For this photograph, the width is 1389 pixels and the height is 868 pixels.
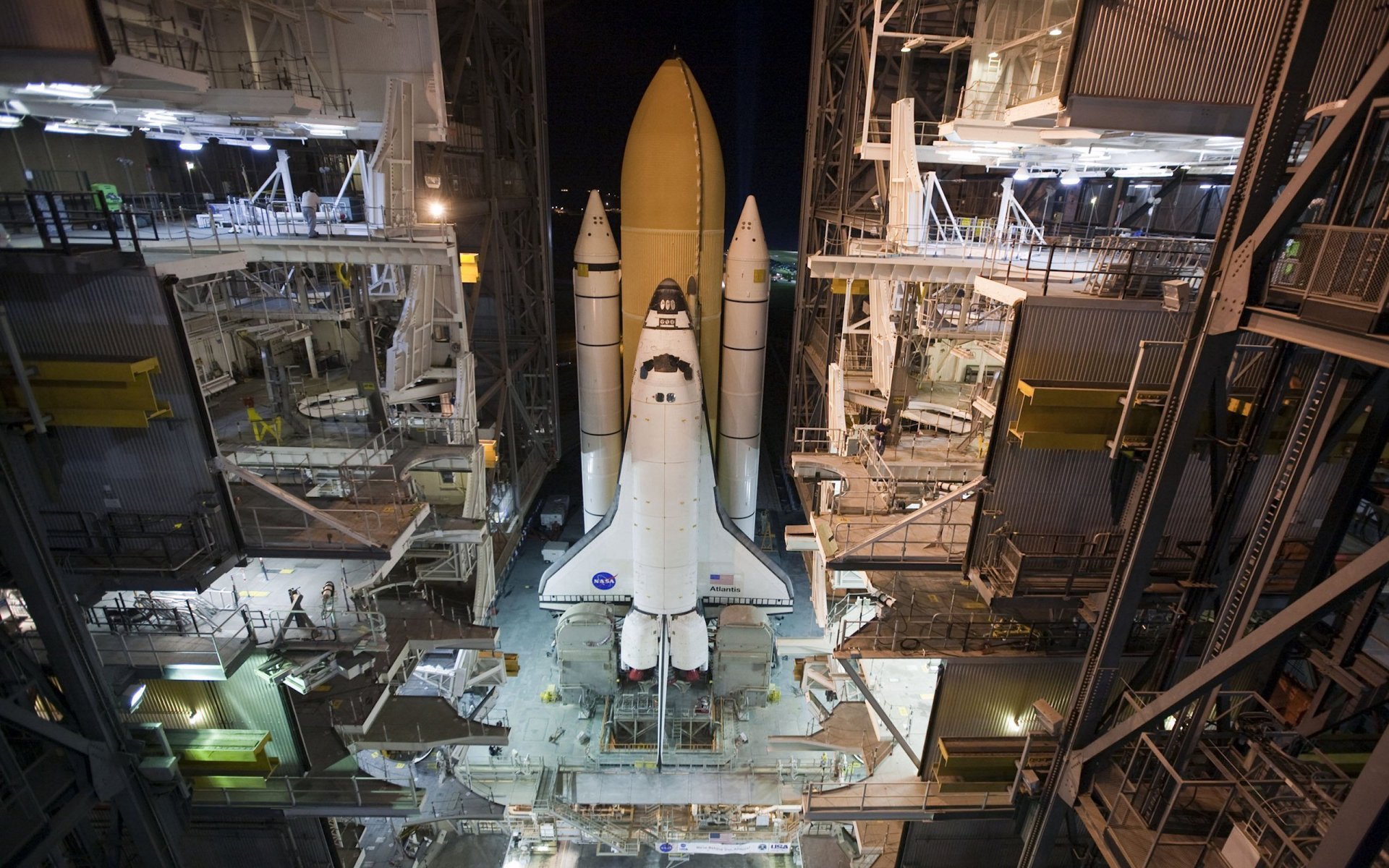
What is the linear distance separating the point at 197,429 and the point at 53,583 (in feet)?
7.06

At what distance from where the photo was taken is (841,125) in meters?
17.5

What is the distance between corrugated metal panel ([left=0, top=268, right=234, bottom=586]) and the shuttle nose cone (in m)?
6.49

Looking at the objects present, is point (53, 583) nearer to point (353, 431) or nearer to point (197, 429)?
point (197, 429)

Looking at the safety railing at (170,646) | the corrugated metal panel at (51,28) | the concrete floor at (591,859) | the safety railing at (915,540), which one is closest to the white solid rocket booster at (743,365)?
the safety railing at (915,540)

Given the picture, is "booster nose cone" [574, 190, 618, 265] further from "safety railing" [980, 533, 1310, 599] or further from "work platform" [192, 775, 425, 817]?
"work platform" [192, 775, 425, 817]

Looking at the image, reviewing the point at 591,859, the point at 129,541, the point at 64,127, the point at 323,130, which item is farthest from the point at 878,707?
the point at 64,127

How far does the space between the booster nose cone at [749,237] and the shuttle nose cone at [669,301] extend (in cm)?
217

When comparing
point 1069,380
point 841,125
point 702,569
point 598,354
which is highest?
point 841,125

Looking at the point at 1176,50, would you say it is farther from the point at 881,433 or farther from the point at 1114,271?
the point at 881,433

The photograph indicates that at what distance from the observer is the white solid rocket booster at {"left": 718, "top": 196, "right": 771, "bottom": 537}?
12672 millimetres

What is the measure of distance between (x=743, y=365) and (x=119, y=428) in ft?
33.0

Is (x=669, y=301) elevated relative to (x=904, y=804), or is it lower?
elevated

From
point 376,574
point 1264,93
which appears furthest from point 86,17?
point 1264,93

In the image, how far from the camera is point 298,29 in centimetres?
1133
